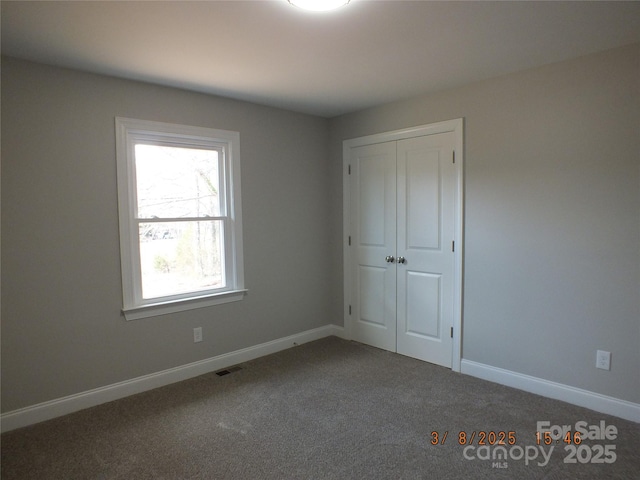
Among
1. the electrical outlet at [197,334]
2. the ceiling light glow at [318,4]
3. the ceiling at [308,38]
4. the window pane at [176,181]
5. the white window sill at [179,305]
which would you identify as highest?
the ceiling at [308,38]

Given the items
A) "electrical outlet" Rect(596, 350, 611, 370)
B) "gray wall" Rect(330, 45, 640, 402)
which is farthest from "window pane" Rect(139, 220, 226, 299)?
"electrical outlet" Rect(596, 350, 611, 370)

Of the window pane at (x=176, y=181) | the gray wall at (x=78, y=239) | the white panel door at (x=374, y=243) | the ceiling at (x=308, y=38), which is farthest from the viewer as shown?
the white panel door at (x=374, y=243)

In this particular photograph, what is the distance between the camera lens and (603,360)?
2658 millimetres

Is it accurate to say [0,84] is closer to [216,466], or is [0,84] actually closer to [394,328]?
[216,466]

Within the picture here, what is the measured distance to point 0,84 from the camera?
8.10 feet

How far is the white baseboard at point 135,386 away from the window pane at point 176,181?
1.28 m

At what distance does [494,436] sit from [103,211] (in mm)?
3007

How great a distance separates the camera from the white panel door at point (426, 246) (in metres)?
3.43

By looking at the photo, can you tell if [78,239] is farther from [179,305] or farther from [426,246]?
[426,246]

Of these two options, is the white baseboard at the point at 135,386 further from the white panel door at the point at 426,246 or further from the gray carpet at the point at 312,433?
the white panel door at the point at 426,246

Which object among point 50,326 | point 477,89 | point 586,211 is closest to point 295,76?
point 477,89

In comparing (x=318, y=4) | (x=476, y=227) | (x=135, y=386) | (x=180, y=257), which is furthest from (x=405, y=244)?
A: (x=135, y=386)

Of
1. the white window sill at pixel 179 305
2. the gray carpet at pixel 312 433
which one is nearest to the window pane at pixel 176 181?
the white window sill at pixel 179 305

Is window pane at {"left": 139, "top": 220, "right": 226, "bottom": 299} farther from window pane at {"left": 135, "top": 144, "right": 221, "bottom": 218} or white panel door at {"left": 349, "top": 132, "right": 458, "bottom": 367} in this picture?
white panel door at {"left": 349, "top": 132, "right": 458, "bottom": 367}
